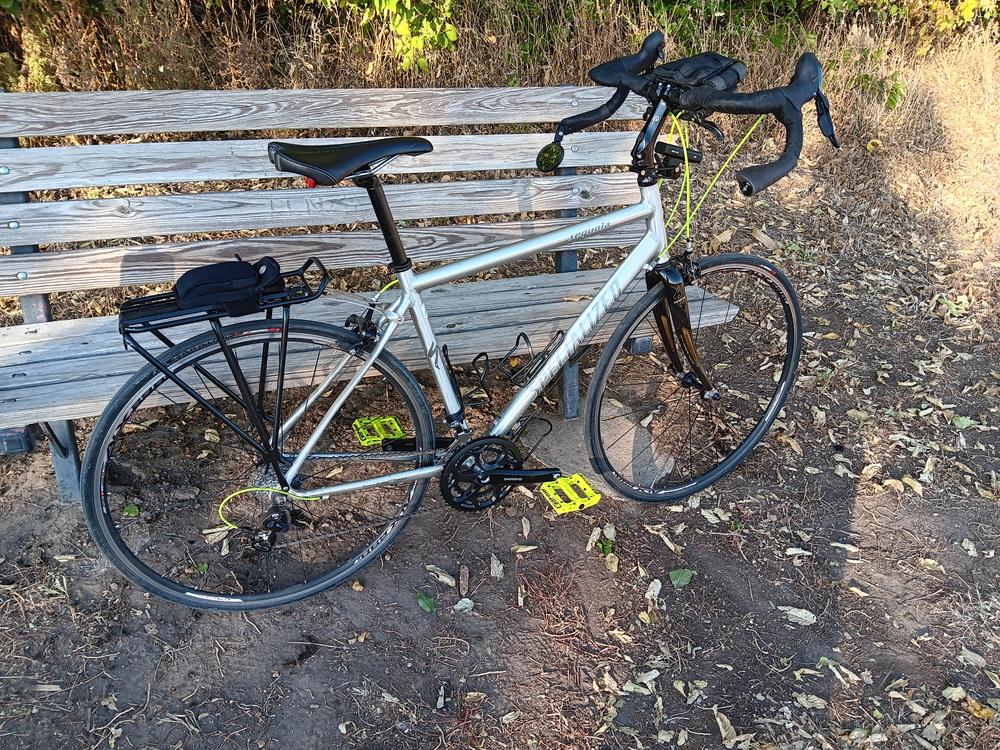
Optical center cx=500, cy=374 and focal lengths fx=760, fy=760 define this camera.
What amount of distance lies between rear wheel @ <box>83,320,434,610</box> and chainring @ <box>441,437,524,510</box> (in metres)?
0.09

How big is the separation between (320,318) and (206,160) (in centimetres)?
72

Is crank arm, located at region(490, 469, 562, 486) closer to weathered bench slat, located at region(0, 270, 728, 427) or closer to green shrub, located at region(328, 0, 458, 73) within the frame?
weathered bench slat, located at region(0, 270, 728, 427)

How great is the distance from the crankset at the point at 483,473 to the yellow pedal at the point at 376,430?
0.89 ft

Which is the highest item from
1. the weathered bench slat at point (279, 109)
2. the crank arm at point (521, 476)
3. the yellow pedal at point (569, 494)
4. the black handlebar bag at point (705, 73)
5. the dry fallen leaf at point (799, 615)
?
the black handlebar bag at point (705, 73)

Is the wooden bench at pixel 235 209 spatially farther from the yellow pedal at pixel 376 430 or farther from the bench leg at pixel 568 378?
the yellow pedal at pixel 376 430

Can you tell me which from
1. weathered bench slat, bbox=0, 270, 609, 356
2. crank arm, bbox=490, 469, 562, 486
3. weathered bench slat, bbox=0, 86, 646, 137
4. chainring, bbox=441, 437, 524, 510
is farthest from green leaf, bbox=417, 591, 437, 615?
weathered bench slat, bbox=0, 86, 646, 137

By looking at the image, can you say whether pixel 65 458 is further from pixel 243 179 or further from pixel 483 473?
pixel 483 473

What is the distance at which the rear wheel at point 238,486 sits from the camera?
2221mm

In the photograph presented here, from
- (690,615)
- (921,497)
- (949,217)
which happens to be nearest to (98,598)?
(690,615)

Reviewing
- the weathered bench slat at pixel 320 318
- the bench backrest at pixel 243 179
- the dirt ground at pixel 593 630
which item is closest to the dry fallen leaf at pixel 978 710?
the dirt ground at pixel 593 630

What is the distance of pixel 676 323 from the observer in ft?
9.03

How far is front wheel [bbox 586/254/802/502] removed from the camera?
2799mm

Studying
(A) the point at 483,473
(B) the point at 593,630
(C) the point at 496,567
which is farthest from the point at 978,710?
(A) the point at 483,473

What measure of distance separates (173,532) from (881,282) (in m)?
4.16
